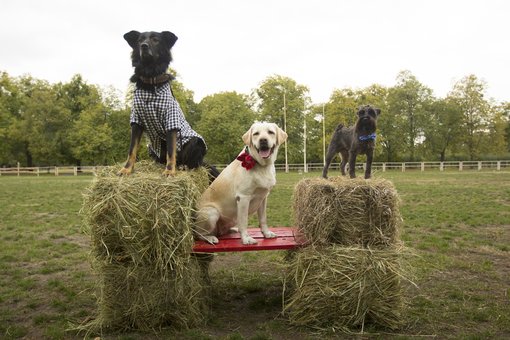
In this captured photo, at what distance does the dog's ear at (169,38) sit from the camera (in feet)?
14.7

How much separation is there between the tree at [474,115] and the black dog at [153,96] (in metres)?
47.3

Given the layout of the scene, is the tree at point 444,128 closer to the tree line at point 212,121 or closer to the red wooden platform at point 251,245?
the tree line at point 212,121

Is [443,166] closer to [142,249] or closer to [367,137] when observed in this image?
[367,137]

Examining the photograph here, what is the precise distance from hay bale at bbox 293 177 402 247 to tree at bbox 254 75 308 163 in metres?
28.0

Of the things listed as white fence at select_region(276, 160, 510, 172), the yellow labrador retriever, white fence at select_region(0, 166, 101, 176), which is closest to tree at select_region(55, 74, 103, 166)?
white fence at select_region(0, 166, 101, 176)

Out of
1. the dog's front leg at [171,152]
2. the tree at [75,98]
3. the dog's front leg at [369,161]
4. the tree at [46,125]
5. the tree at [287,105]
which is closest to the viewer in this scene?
the dog's front leg at [171,152]

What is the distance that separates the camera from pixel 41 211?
42.6ft

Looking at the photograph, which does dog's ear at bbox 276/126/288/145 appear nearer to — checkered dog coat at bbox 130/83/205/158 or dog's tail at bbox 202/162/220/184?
Result: checkered dog coat at bbox 130/83/205/158

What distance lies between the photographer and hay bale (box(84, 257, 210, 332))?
394 centimetres

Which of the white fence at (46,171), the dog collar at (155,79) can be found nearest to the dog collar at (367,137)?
the dog collar at (155,79)

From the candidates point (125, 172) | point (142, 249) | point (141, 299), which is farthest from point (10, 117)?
point (142, 249)

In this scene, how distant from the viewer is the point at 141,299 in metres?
3.96

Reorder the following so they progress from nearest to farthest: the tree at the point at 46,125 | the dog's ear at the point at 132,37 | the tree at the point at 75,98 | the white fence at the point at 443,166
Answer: the dog's ear at the point at 132,37
the white fence at the point at 443,166
the tree at the point at 46,125
the tree at the point at 75,98

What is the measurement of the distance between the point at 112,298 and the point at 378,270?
2744 millimetres
